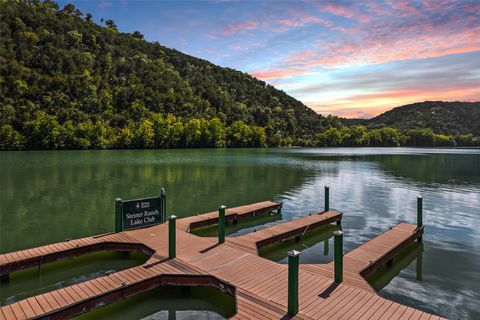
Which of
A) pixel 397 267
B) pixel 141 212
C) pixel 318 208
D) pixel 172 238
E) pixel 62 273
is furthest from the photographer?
pixel 318 208

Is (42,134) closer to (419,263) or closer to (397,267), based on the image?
(397,267)

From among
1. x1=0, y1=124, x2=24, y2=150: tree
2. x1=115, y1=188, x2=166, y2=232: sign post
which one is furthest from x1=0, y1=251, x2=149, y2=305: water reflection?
x1=0, y1=124, x2=24, y2=150: tree

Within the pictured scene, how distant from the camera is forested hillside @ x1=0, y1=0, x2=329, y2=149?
98.4 m

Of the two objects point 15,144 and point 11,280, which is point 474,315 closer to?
point 11,280

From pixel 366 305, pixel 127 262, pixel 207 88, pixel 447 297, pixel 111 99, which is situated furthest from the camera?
pixel 207 88

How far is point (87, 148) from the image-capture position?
319 ft

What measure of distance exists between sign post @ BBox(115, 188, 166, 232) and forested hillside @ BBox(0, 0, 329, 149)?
93.0m

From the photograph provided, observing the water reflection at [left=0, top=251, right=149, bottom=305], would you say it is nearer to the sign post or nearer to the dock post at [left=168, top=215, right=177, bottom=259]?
the sign post

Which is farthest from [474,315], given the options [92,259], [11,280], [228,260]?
[11,280]

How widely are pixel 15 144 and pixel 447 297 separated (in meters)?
103

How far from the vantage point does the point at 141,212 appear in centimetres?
1288

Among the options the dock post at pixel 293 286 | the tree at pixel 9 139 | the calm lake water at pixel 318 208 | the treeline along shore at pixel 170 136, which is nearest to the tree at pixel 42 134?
the treeline along shore at pixel 170 136

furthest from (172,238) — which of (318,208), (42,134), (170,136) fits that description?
(170,136)

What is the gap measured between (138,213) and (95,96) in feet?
401
